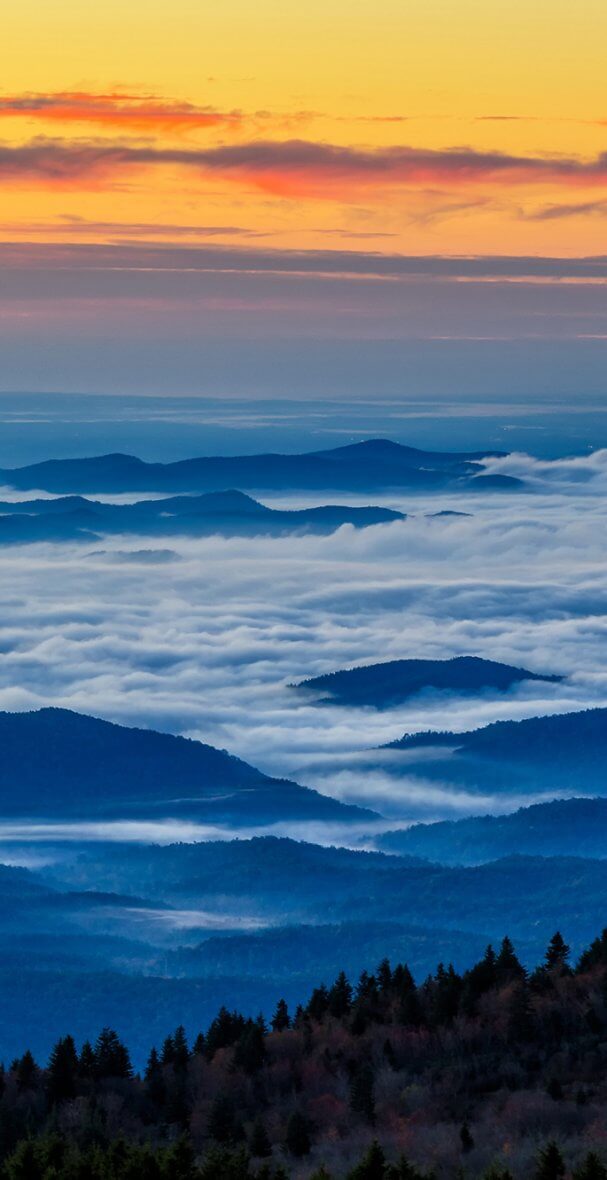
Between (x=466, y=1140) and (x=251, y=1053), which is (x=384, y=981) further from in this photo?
(x=466, y=1140)

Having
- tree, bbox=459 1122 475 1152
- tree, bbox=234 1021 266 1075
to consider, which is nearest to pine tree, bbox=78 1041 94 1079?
tree, bbox=234 1021 266 1075

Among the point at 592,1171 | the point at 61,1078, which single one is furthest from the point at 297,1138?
the point at 61,1078

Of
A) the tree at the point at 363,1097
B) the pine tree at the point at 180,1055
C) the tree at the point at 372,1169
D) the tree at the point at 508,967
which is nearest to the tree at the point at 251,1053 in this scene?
the pine tree at the point at 180,1055

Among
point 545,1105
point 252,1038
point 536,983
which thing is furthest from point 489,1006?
point 545,1105

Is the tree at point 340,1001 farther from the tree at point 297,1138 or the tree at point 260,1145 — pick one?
the tree at point 297,1138

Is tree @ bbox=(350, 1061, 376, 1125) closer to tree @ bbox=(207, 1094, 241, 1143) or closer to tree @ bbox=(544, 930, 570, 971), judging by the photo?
tree @ bbox=(207, 1094, 241, 1143)

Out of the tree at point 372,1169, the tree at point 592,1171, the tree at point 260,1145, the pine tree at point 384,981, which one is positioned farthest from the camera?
the pine tree at point 384,981
